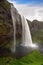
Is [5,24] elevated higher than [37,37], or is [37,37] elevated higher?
[5,24]

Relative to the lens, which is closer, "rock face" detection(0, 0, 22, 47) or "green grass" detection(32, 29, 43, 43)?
"rock face" detection(0, 0, 22, 47)

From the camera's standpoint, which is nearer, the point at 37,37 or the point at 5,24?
the point at 5,24

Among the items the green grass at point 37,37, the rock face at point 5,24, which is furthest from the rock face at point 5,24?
the green grass at point 37,37

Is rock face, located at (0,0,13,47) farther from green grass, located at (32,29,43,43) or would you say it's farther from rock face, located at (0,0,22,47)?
green grass, located at (32,29,43,43)

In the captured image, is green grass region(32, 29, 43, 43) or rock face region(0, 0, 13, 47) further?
green grass region(32, 29, 43, 43)

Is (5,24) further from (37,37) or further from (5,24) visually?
(37,37)

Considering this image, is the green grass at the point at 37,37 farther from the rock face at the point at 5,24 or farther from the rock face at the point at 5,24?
the rock face at the point at 5,24

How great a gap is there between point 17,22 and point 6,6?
3.88 meters

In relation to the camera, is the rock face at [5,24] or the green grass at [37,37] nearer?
the rock face at [5,24]

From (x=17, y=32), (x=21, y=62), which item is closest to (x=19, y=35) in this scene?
(x=17, y=32)

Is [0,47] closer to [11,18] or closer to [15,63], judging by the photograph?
[11,18]

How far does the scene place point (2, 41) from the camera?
2772 cm

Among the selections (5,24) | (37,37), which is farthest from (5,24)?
(37,37)

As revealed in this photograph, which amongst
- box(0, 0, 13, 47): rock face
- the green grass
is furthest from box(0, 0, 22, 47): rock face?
the green grass
